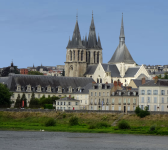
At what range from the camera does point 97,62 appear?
164625 mm

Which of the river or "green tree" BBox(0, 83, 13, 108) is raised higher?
"green tree" BBox(0, 83, 13, 108)

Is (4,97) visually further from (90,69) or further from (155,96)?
(90,69)

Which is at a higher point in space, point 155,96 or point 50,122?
point 155,96

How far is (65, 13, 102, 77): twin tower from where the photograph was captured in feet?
519

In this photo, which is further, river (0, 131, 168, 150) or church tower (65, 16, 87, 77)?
church tower (65, 16, 87, 77)

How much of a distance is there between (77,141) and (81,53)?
86875 millimetres

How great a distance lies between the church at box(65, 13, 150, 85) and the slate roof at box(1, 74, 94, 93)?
7290 millimetres

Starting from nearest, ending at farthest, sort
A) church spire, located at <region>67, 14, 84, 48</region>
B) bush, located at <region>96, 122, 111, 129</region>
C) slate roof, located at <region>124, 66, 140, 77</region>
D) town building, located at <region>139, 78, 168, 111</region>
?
bush, located at <region>96, 122, 111, 129</region> → town building, located at <region>139, 78, 168, 111</region> → slate roof, located at <region>124, 66, 140, 77</region> → church spire, located at <region>67, 14, 84, 48</region>

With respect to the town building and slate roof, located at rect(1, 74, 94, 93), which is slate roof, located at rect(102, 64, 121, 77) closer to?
slate roof, located at rect(1, 74, 94, 93)

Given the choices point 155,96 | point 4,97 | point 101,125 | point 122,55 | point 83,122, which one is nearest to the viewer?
point 101,125

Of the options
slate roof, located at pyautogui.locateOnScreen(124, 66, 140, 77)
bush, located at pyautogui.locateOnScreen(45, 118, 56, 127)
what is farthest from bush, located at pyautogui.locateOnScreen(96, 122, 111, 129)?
slate roof, located at pyautogui.locateOnScreen(124, 66, 140, 77)

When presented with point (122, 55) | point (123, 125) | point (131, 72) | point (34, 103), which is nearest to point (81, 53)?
point (122, 55)

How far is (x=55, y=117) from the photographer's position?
338 feet

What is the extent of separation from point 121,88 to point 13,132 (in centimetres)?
3436
